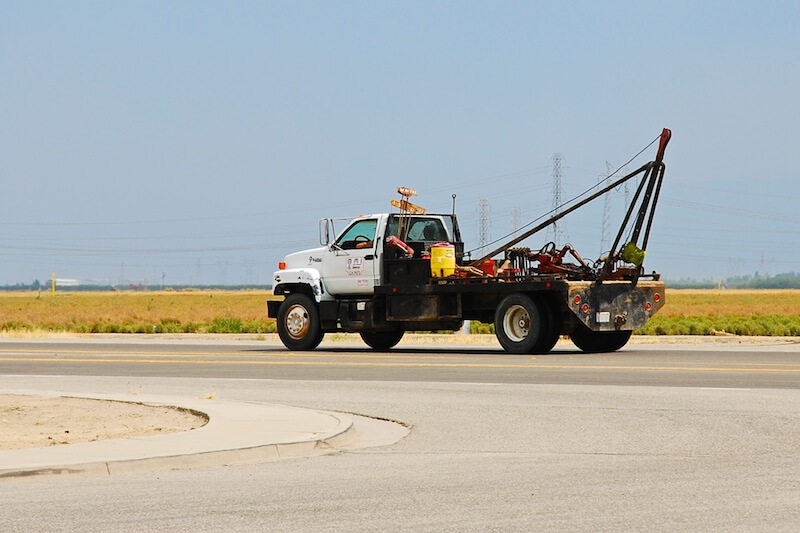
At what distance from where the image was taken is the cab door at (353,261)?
2661 cm

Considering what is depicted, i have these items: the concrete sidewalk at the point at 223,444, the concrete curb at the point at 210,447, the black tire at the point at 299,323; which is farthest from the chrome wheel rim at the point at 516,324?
the concrete curb at the point at 210,447

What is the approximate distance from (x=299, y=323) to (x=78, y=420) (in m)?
13.9

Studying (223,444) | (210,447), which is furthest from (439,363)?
(210,447)

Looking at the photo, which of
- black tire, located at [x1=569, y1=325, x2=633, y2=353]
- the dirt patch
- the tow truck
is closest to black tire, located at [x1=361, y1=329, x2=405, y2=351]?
the tow truck

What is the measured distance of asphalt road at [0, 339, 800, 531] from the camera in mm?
8125

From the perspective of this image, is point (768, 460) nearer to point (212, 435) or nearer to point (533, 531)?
point (533, 531)

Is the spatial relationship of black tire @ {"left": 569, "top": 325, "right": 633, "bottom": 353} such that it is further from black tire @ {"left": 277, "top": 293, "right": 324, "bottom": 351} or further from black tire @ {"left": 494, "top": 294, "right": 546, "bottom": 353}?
black tire @ {"left": 277, "top": 293, "right": 324, "bottom": 351}

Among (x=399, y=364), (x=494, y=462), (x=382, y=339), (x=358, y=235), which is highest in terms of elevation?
(x=358, y=235)

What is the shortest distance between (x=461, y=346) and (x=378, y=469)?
2000 cm

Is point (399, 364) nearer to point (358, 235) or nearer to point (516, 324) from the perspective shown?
point (516, 324)

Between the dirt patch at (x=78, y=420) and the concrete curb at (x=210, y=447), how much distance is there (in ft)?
1.38

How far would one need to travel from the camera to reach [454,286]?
25.3 m

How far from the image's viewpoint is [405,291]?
2588cm

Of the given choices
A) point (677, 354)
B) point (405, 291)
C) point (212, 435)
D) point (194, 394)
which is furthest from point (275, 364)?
point (212, 435)
